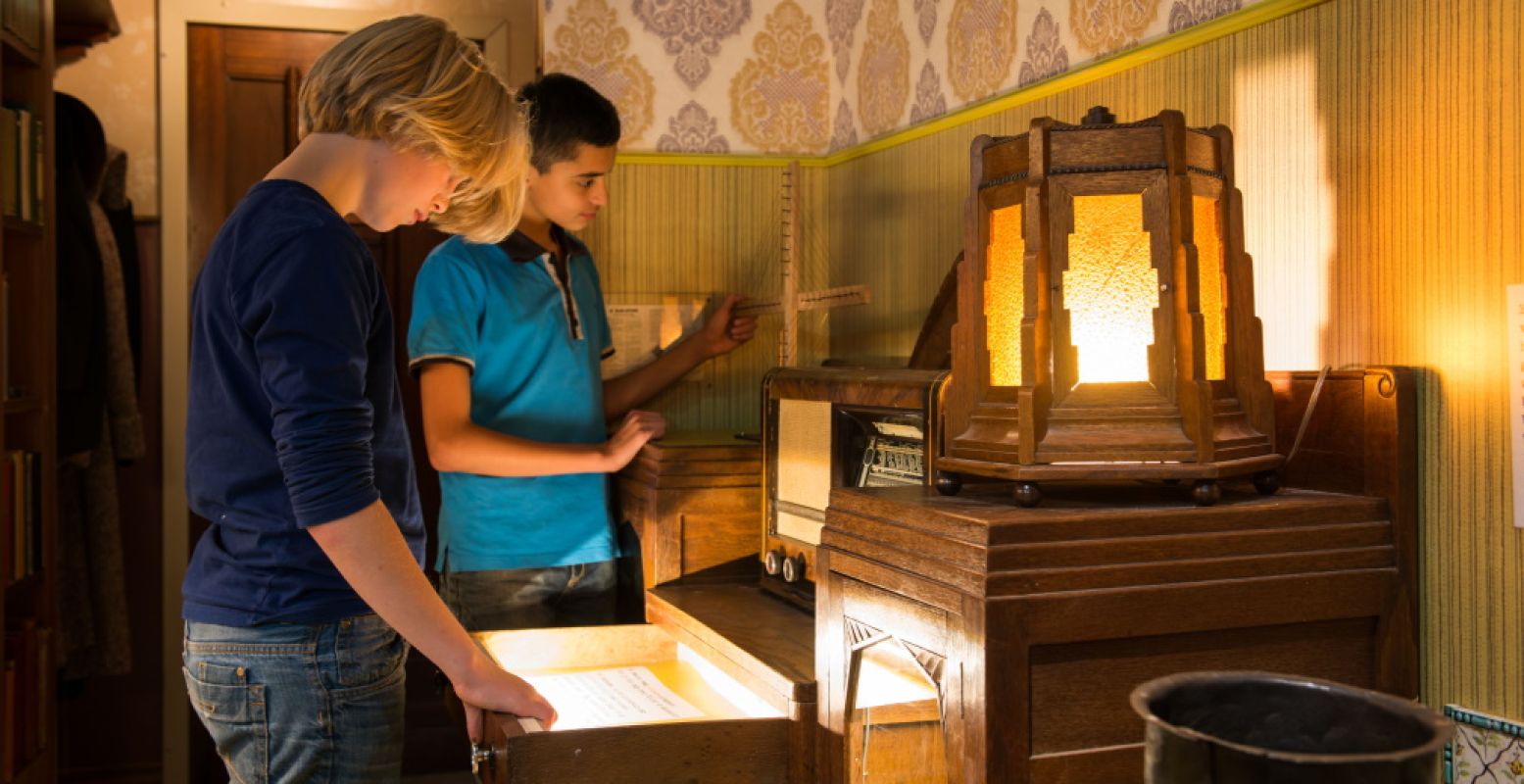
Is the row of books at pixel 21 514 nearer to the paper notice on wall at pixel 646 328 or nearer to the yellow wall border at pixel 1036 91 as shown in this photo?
the paper notice on wall at pixel 646 328

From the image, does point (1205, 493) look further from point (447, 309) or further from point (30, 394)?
point (30, 394)

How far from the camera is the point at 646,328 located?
2.74 m

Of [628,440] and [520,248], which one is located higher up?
[520,248]

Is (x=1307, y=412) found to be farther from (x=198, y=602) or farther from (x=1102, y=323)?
(x=198, y=602)

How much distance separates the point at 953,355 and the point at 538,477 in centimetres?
108

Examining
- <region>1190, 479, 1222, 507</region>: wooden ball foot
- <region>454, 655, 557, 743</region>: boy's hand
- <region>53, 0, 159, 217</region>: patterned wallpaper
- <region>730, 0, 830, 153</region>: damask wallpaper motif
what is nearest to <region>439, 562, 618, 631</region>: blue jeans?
<region>454, 655, 557, 743</region>: boy's hand

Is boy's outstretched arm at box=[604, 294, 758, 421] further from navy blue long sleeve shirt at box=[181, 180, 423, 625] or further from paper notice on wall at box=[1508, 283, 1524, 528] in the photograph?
paper notice on wall at box=[1508, 283, 1524, 528]

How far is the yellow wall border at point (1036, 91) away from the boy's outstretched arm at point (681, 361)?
386 mm

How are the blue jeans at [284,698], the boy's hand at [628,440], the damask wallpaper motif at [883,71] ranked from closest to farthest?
the blue jeans at [284,698]
the boy's hand at [628,440]
the damask wallpaper motif at [883,71]

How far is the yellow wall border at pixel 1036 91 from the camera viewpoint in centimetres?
153

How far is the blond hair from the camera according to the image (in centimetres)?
138

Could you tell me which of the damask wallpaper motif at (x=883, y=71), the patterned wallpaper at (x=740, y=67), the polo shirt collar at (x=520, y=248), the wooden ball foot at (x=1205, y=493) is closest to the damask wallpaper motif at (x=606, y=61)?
the patterned wallpaper at (x=740, y=67)

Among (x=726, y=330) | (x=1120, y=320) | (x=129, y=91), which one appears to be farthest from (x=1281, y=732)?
(x=129, y=91)

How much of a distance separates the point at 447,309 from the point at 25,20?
149 centimetres
